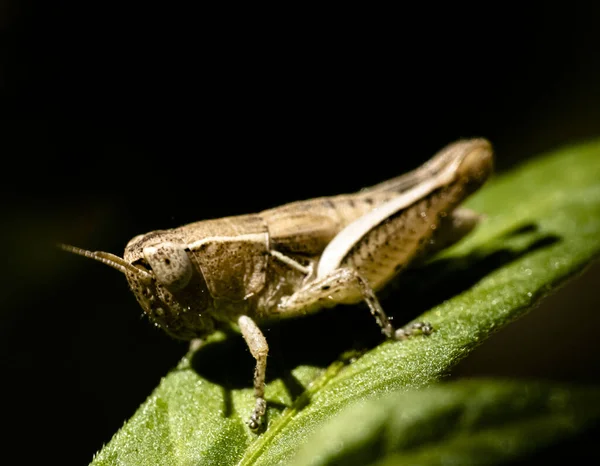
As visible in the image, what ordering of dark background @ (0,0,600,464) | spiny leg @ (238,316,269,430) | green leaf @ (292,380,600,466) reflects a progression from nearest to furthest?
green leaf @ (292,380,600,466), spiny leg @ (238,316,269,430), dark background @ (0,0,600,464)

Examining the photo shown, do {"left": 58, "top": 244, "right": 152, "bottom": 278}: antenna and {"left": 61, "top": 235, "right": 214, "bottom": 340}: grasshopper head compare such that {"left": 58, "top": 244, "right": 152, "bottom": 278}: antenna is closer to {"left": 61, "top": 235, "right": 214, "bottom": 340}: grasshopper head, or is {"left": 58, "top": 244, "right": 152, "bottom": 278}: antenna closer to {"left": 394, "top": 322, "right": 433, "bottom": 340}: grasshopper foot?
{"left": 61, "top": 235, "right": 214, "bottom": 340}: grasshopper head

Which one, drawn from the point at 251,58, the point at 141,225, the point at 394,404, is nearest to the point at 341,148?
the point at 251,58

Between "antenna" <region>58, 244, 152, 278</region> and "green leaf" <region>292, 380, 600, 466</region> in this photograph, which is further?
"antenna" <region>58, 244, 152, 278</region>

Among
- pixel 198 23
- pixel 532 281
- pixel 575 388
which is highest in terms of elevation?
pixel 198 23

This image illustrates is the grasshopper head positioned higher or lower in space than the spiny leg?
higher

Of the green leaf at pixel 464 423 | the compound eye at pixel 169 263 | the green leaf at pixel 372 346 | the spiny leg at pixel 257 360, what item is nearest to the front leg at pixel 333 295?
the green leaf at pixel 372 346

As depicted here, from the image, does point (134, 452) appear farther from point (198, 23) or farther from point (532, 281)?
point (198, 23)

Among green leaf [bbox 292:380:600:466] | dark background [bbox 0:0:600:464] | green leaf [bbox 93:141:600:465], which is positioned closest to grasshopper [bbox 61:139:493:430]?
green leaf [bbox 93:141:600:465]

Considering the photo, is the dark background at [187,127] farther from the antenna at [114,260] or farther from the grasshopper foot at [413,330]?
the grasshopper foot at [413,330]

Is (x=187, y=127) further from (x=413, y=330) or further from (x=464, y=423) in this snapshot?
(x=464, y=423)
